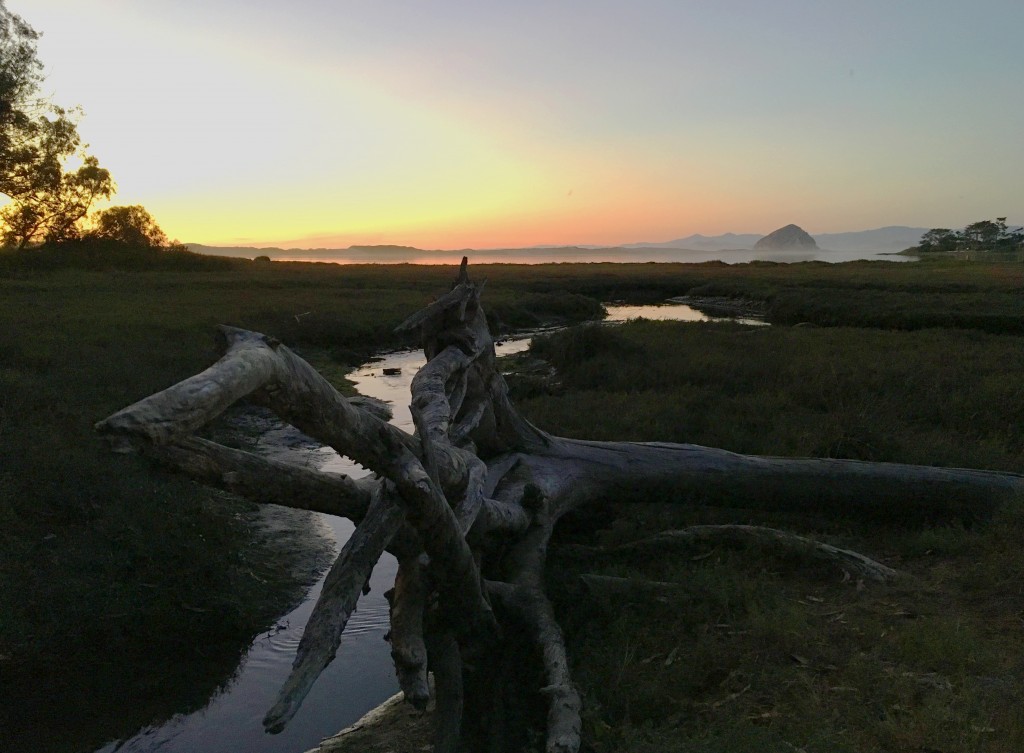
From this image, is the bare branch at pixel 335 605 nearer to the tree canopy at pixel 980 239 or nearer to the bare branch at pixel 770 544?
the bare branch at pixel 770 544

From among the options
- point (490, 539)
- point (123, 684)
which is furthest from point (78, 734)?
point (490, 539)

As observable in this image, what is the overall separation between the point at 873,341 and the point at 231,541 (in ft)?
54.9

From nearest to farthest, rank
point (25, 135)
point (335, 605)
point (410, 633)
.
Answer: point (335, 605)
point (410, 633)
point (25, 135)

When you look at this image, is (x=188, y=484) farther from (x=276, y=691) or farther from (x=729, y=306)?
(x=729, y=306)

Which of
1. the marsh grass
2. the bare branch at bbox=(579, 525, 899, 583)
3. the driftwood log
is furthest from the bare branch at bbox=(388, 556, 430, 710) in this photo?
the bare branch at bbox=(579, 525, 899, 583)

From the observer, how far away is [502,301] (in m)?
35.6

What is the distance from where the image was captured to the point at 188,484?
8602 millimetres

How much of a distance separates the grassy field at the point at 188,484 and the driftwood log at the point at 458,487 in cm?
59

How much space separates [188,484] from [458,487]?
5.38m

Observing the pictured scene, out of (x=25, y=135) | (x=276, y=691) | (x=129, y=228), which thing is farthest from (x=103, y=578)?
(x=129, y=228)

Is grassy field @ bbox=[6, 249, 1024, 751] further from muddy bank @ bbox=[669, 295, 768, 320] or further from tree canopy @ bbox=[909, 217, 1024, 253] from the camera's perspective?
tree canopy @ bbox=[909, 217, 1024, 253]

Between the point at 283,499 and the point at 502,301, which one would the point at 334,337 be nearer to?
the point at 502,301

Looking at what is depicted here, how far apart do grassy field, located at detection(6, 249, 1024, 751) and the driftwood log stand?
1.93 ft

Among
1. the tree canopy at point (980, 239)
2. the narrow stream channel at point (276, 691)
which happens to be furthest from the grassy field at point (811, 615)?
the tree canopy at point (980, 239)
